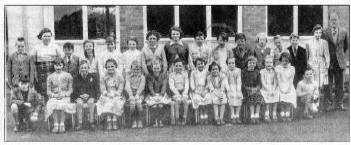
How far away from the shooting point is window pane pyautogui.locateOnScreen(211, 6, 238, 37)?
6.92 meters

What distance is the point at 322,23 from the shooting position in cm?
709

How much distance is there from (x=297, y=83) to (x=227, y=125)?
90 cm

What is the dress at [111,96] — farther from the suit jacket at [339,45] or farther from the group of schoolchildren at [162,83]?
the suit jacket at [339,45]

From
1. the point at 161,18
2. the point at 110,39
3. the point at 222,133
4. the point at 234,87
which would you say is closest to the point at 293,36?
the point at 234,87

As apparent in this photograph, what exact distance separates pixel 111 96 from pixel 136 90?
0.27 meters

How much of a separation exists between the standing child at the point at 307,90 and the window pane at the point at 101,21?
6.90ft

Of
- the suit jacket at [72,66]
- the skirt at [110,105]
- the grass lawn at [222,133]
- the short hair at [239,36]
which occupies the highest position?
the short hair at [239,36]

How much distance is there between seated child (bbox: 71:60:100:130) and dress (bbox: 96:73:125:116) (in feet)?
0.21

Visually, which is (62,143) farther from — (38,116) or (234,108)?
(234,108)

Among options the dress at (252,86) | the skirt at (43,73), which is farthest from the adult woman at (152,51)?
the skirt at (43,73)

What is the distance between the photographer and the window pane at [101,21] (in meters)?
6.90

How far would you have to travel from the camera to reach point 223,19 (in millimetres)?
6961

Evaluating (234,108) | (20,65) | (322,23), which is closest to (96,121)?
(20,65)

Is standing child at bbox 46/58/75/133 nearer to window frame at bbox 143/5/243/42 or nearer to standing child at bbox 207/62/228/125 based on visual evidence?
window frame at bbox 143/5/243/42
